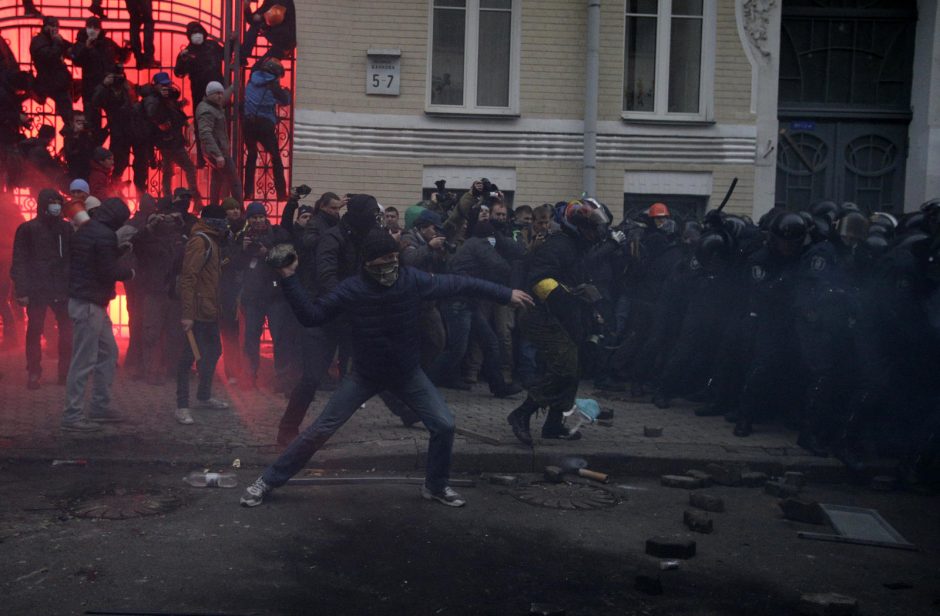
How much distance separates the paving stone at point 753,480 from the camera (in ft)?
27.0

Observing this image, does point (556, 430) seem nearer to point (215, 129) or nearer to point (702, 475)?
point (702, 475)

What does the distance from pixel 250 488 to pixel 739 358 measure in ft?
17.3

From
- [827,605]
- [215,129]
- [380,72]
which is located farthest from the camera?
[380,72]

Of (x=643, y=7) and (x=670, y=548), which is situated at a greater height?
(x=643, y=7)

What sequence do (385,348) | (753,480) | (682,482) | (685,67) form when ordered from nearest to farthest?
(385,348)
(682,482)
(753,480)
(685,67)

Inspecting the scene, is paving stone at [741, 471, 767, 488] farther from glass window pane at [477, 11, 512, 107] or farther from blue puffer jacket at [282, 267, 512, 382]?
glass window pane at [477, 11, 512, 107]

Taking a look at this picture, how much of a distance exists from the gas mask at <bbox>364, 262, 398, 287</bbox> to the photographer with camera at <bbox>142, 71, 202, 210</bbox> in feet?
21.6

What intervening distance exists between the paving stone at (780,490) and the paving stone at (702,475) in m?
0.45

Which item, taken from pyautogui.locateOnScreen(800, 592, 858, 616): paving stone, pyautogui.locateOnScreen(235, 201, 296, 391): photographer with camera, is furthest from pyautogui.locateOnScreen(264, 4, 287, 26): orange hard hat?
pyautogui.locateOnScreen(800, 592, 858, 616): paving stone

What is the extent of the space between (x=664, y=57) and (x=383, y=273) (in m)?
10.3

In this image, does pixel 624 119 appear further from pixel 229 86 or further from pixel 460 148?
pixel 229 86

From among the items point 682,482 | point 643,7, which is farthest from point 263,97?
point 682,482

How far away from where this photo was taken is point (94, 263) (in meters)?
9.17

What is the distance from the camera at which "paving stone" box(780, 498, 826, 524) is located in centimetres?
718
